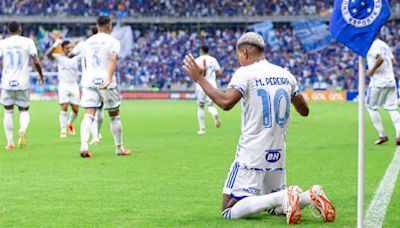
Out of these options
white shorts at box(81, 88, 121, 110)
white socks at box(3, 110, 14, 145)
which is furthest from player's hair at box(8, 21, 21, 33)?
white shorts at box(81, 88, 121, 110)

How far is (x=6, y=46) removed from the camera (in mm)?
16453

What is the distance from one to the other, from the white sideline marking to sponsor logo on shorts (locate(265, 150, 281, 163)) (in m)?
1.05

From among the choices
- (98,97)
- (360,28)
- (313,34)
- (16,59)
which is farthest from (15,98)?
(313,34)

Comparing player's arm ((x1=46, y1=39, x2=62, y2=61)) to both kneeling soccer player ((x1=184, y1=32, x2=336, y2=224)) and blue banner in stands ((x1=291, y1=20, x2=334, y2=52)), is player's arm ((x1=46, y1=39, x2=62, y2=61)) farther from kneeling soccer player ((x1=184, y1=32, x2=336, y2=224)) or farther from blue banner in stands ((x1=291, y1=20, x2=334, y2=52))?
blue banner in stands ((x1=291, y1=20, x2=334, y2=52))

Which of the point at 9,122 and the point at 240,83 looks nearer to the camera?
the point at 240,83

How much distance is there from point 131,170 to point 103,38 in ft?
10.1

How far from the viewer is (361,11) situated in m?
6.86

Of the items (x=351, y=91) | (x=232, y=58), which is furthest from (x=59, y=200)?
(x=232, y=58)

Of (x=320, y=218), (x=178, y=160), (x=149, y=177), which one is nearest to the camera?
(x=320, y=218)

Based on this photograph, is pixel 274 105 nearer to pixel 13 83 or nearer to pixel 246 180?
pixel 246 180

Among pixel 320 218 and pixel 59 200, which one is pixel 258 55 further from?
pixel 59 200

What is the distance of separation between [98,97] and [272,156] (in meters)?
7.04

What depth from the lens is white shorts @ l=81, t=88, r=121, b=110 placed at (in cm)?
1469

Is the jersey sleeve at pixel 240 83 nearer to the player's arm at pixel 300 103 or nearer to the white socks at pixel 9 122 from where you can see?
the player's arm at pixel 300 103
